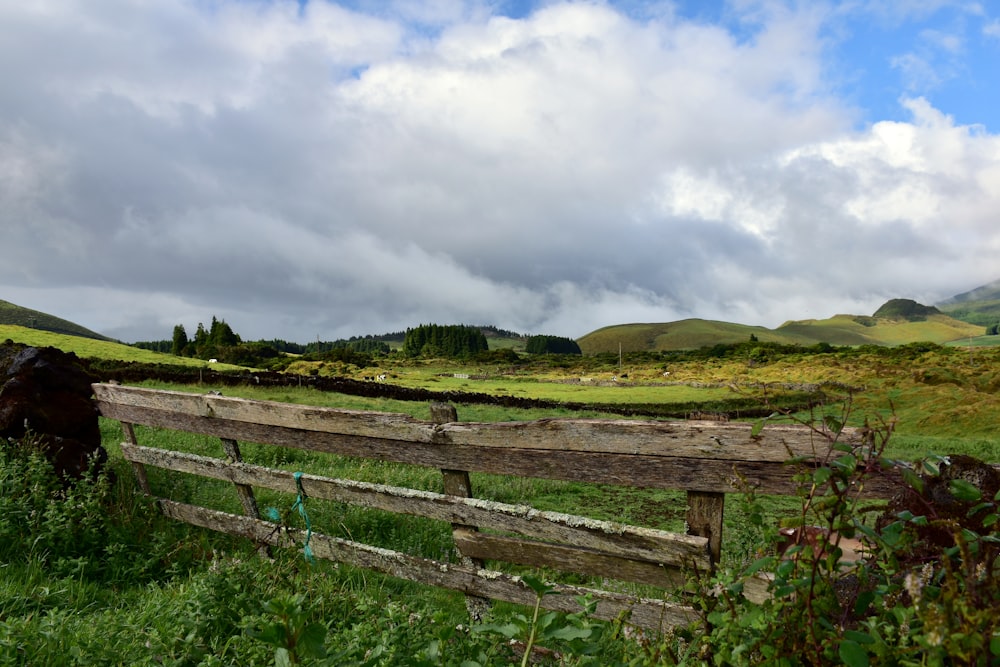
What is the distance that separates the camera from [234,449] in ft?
20.7

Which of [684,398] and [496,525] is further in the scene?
[684,398]

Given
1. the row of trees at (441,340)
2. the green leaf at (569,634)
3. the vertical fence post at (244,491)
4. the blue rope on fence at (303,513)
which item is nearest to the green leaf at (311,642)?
the green leaf at (569,634)

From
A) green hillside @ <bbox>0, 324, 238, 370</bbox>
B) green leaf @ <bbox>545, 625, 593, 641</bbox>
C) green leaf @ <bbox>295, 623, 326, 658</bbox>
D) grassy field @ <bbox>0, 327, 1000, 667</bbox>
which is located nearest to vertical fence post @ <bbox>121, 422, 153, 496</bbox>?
grassy field @ <bbox>0, 327, 1000, 667</bbox>

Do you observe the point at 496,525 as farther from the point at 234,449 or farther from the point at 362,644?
the point at 234,449

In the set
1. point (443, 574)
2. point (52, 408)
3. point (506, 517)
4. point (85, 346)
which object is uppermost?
point (85, 346)

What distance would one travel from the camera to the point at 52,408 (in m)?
7.02

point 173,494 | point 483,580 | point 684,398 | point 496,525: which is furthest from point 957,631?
point 684,398

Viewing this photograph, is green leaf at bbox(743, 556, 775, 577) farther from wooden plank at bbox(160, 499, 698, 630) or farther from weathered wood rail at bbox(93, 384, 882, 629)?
wooden plank at bbox(160, 499, 698, 630)

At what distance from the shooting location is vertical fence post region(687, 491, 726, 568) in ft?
12.6

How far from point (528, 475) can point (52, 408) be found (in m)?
6.24

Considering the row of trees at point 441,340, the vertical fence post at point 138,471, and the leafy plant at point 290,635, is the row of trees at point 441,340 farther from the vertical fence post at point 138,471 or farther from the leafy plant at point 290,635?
the leafy plant at point 290,635

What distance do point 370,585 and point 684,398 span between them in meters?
49.1

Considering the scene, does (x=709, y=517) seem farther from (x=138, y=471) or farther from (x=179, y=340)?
(x=179, y=340)

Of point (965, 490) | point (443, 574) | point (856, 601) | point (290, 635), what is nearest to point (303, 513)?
point (443, 574)
